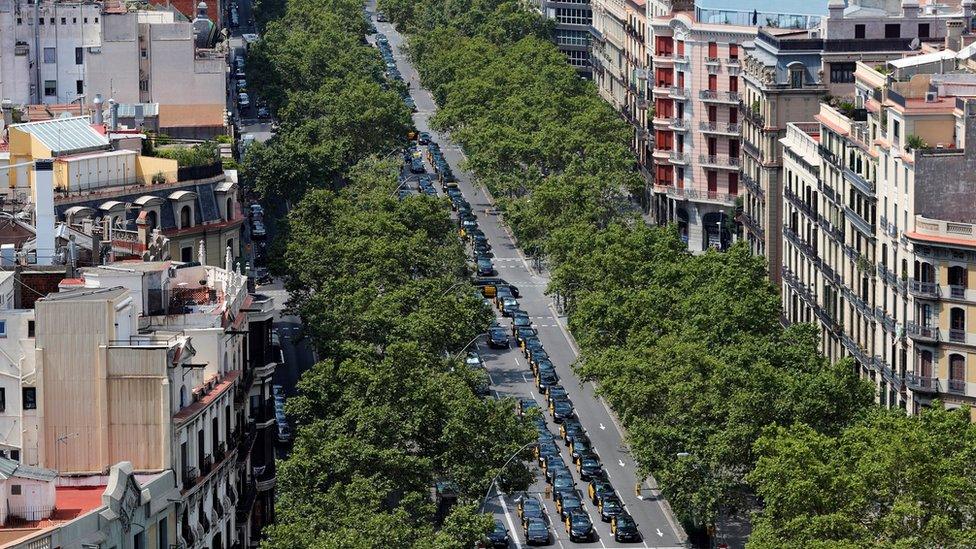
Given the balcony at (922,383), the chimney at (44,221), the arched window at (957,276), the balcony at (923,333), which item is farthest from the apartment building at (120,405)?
the arched window at (957,276)

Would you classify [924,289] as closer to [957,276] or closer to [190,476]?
[957,276]

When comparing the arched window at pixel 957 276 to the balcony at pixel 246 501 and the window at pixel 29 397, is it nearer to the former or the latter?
the balcony at pixel 246 501

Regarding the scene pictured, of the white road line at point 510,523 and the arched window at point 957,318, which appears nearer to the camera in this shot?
the white road line at point 510,523

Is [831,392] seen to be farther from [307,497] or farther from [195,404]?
[195,404]

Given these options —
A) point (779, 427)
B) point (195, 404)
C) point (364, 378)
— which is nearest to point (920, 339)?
point (779, 427)

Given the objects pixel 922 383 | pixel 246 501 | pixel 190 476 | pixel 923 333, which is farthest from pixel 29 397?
pixel 923 333

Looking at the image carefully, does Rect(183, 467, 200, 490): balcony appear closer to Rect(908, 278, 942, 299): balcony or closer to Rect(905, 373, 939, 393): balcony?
Rect(905, 373, 939, 393): balcony

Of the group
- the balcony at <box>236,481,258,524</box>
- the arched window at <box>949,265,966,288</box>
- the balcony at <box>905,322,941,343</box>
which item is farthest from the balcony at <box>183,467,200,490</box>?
the arched window at <box>949,265,966,288</box>
